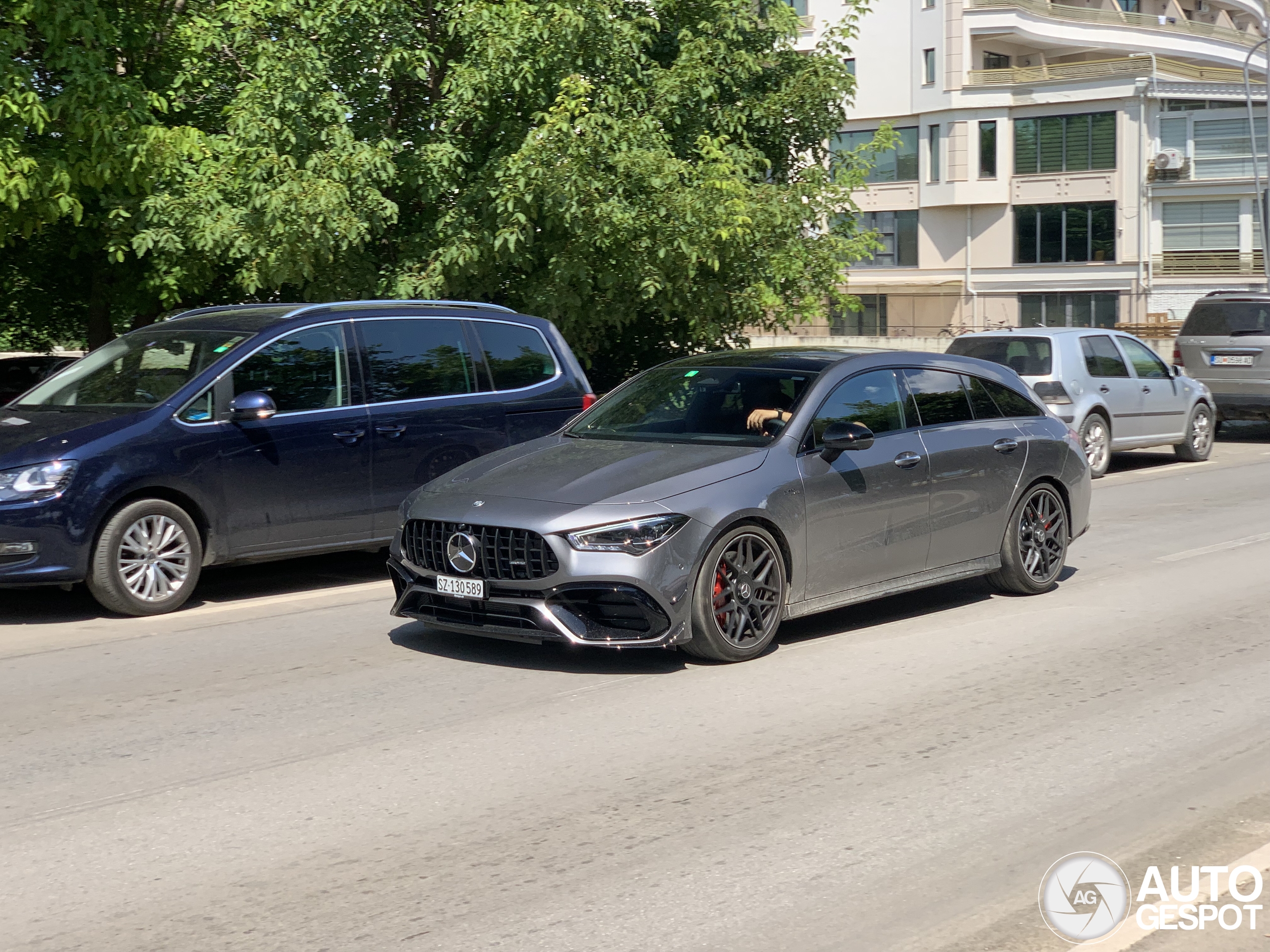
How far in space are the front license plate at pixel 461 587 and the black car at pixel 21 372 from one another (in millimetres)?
13325

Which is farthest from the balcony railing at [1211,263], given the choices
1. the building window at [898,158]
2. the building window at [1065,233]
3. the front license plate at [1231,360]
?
the front license plate at [1231,360]

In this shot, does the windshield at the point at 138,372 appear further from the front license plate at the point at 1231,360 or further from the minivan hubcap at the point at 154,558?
the front license plate at the point at 1231,360

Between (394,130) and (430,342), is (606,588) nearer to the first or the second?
(430,342)

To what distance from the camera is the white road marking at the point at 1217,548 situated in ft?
37.1

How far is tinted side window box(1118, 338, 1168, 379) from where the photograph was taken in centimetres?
1841

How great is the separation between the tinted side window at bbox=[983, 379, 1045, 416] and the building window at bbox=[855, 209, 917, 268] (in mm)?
50565

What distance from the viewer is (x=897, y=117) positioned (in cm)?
5884

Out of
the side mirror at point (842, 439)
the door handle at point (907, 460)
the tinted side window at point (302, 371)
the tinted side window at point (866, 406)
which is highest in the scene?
the tinted side window at point (302, 371)

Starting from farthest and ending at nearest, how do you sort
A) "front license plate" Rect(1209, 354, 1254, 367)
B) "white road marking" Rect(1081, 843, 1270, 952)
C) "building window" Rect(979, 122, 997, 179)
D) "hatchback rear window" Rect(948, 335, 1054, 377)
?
"building window" Rect(979, 122, 997, 179) → "front license plate" Rect(1209, 354, 1254, 367) → "hatchback rear window" Rect(948, 335, 1054, 377) → "white road marking" Rect(1081, 843, 1270, 952)

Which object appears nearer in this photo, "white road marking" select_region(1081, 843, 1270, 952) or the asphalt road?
"white road marking" select_region(1081, 843, 1270, 952)

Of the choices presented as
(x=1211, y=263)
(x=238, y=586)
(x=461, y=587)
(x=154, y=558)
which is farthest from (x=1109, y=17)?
(x=461, y=587)

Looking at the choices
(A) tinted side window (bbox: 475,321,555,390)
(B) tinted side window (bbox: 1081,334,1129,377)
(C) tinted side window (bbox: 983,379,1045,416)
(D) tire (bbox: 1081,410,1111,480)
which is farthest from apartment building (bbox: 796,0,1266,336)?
(C) tinted side window (bbox: 983,379,1045,416)

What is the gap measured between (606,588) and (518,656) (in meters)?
0.92

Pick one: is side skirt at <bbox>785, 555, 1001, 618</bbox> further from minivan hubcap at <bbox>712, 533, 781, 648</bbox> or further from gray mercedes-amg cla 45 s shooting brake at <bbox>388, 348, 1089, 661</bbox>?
minivan hubcap at <bbox>712, 533, 781, 648</bbox>
